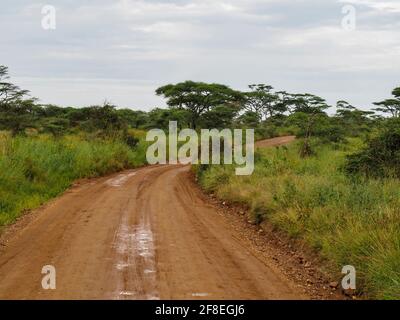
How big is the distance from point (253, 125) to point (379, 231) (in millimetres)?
36069

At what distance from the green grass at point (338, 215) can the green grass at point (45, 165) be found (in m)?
5.49

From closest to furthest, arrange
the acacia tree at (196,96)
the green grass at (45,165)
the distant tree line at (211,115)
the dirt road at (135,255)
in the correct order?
the dirt road at (135,255), the green grass at (45,165), the distant tree line at (211,115), the acacia tree at (196,96)

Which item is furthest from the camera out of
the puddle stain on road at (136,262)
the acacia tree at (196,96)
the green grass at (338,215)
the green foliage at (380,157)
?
the acacia tree at (196,96)

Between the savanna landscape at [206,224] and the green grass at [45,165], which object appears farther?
the green grass at [45,165]

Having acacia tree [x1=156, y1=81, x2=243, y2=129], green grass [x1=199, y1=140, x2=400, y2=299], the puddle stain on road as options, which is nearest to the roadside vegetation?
green grass [x1=199, y1=140, x2=400, y2=299]

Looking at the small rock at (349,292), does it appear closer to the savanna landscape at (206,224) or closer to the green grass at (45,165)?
the savanna landscape at (206,224)

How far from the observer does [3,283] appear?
6.63 metres

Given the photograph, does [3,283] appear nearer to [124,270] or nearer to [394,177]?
[124,270]

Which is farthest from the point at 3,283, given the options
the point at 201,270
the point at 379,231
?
the point at 379,231

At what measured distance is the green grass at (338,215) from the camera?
6523mm

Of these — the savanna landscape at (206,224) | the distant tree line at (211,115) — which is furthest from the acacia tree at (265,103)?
the savanna landscape at (206,224)

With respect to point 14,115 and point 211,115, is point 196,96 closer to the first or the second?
point 211,115

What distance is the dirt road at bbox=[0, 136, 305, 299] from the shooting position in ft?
20.9

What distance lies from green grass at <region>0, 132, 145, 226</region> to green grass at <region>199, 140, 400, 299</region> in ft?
18.0
